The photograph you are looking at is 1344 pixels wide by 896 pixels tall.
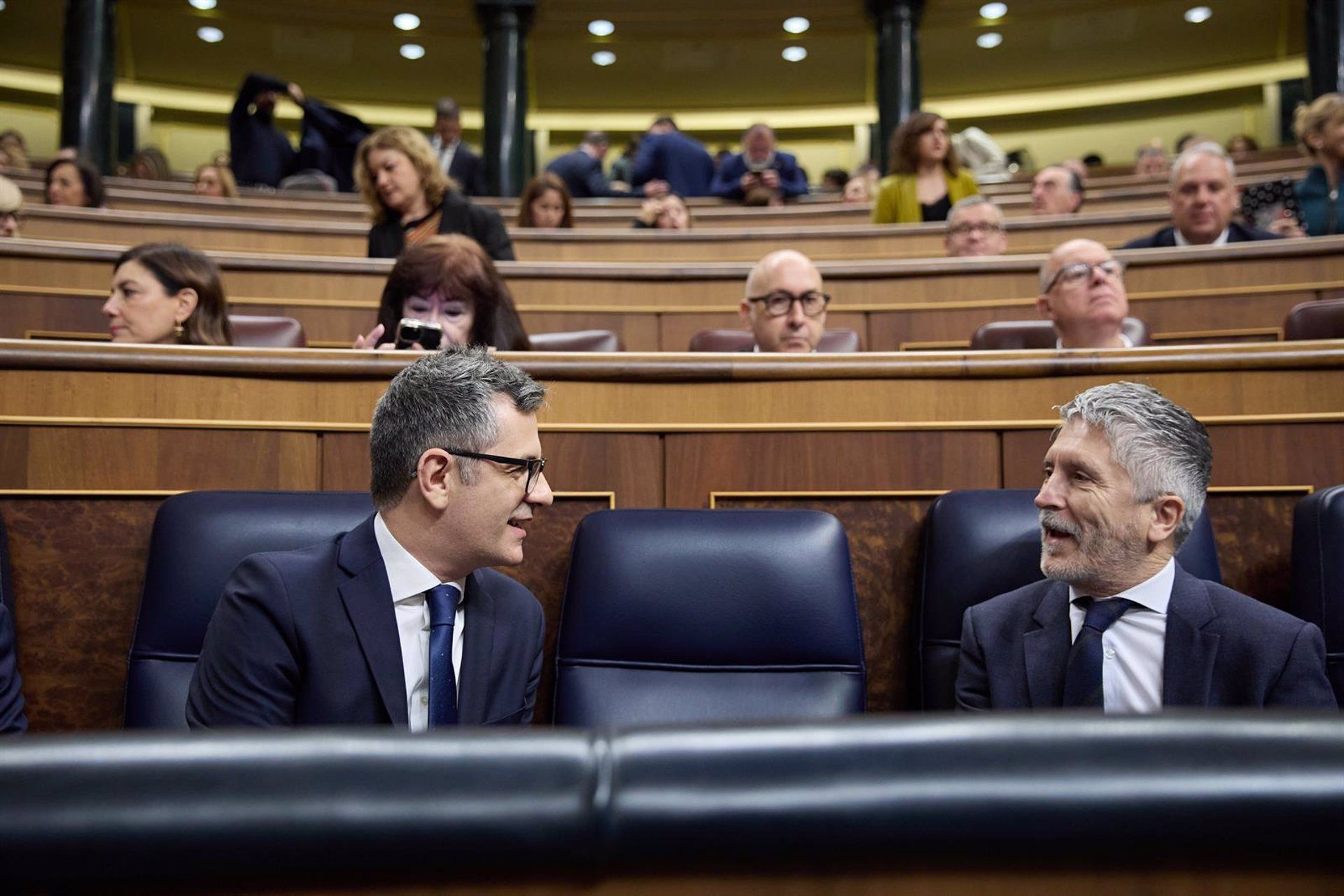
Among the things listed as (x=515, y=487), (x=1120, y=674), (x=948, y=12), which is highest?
(x=948, y=12)

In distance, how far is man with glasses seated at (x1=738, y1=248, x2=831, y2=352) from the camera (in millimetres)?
1437

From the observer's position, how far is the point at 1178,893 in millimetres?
233

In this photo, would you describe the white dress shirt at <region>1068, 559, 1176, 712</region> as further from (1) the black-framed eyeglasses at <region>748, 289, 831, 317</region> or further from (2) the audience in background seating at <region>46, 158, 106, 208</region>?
(2) the audience in background seating at <region>46, 158, 106, 208</region>

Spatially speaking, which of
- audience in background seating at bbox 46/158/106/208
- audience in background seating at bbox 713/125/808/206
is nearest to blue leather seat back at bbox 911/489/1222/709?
Answer: audience in background seating at bbox 46/158/106/208

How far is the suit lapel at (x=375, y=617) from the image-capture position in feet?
2.27

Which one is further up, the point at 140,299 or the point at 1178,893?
the point at 140,299

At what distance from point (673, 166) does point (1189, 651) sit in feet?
10.3

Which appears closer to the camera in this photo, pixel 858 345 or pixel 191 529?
pixel 191 529

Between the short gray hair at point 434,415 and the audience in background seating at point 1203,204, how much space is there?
4.82 ft

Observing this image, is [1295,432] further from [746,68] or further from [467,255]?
[746,68]

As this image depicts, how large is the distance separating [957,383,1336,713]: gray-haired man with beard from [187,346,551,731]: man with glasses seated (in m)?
0.35

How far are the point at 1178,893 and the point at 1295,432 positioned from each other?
91cm

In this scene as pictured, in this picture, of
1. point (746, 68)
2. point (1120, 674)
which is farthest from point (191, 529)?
point (746, 68)

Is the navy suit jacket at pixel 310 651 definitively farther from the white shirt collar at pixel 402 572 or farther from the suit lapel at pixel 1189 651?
the suit lapel at pixel 1189 651
